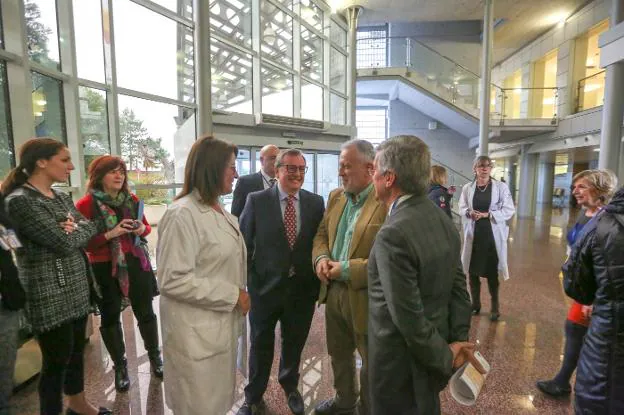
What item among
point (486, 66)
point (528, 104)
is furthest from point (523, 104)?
point (486, 66)

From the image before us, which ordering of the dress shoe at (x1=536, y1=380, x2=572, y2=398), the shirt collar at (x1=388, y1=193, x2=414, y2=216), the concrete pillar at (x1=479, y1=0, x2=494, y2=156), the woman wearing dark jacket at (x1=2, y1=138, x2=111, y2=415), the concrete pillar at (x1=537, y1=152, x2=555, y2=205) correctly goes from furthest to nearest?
the concrete pillar at (x1=537, y1=152, x2=555, y2=205) < the concrete pillar at (x1=479, y1=0, x2=494, y2=156) < the dress shoe at (x1=536, y1=380, x2=572, y2=398) < the woman wearing dark jacket at (x1=2, y1=138, x2=111, y2=415) < the shirt collar at (x1=388, y1=193, x2=414, y2=216)

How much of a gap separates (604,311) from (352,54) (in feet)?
35.7

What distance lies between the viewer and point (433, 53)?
11.5 meters

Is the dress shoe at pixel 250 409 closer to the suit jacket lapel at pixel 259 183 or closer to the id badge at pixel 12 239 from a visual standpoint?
the id badge at pixel 12 239

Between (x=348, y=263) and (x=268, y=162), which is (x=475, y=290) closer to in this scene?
(x=268, y=162)

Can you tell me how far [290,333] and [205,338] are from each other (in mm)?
812

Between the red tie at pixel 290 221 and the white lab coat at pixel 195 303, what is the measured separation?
581mm

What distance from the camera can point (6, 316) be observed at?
1564mm

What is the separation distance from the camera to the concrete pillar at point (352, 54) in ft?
35.2

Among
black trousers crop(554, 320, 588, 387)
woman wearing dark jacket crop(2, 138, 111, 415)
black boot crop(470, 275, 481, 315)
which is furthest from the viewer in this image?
black boot crop(470, 275, 481, 315)

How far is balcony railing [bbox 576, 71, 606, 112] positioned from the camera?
1065 cm

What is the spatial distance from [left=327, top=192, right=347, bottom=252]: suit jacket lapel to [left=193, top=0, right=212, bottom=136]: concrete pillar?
4.97 metres

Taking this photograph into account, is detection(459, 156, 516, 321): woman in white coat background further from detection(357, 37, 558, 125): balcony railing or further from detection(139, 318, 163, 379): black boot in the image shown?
detection(357, 37, 558, 125): balcony railing

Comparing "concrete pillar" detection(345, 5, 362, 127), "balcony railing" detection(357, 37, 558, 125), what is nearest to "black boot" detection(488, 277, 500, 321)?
"concrete pillar" detection(345, 5, 362, 127)
